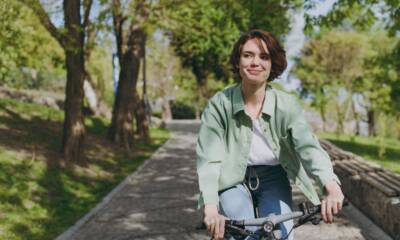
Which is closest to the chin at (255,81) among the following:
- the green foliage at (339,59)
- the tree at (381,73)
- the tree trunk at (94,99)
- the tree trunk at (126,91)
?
the tree at (381,73)

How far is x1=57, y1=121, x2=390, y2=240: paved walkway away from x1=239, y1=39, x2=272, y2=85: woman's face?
468 centimetres

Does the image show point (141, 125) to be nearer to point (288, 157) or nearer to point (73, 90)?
point (73, 90)

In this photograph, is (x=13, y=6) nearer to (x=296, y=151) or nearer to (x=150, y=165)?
(x=150, y=165)

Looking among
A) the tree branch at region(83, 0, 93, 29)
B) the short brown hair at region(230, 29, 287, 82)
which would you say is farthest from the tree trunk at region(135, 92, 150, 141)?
the short brown hair at region(230, 29, 287, 82)

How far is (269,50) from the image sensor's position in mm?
3295

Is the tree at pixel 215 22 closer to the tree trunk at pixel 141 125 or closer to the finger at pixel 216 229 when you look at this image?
the tree trunk at pixel 141 125

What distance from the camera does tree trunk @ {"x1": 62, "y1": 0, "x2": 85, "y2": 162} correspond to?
43.3 feet

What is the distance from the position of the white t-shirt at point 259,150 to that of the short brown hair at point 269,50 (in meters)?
0.35

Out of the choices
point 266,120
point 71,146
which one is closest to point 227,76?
point 71,146

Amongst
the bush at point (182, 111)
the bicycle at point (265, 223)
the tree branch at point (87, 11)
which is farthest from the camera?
the bush at point (182, 111)

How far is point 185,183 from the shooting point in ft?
41.4

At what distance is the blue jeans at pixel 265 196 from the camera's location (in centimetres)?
321

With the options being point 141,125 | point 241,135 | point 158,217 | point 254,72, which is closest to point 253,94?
point 254,72

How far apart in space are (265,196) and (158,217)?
19.4 feet
